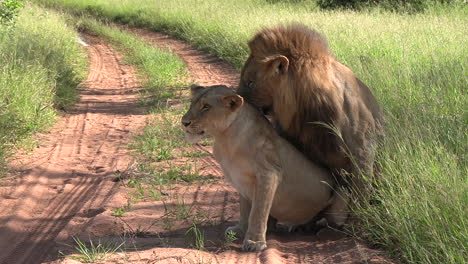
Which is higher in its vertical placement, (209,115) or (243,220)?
(209,115)

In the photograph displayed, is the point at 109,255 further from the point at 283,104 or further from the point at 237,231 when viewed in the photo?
the point at 283,104

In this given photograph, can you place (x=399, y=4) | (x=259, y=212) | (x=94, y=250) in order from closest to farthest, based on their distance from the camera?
1. (x=94, y=250)
2. (x=259, y=212)
3. (x=399, y=4)

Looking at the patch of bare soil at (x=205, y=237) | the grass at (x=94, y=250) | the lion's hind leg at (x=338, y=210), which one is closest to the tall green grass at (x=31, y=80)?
the patch of bare soil at (x=205, y=237)

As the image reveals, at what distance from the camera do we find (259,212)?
14.3 ft

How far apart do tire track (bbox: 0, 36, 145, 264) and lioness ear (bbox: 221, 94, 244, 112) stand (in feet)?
4.97

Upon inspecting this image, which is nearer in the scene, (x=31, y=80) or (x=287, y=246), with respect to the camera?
(x=287, y=246)

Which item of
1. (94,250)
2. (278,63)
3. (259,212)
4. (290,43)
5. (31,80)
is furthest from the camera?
(31,80)

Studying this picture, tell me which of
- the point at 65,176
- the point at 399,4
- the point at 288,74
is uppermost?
the point at 288,74

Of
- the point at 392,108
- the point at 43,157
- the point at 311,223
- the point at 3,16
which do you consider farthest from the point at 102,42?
the point at 311,223

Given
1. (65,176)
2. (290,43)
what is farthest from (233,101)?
(65,176)

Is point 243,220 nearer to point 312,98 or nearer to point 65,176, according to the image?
point 312,98

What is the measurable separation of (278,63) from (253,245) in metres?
1.17

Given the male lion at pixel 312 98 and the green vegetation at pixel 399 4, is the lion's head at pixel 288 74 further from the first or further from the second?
the green vegetation at pixel 399 4

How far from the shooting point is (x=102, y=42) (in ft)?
68.0
